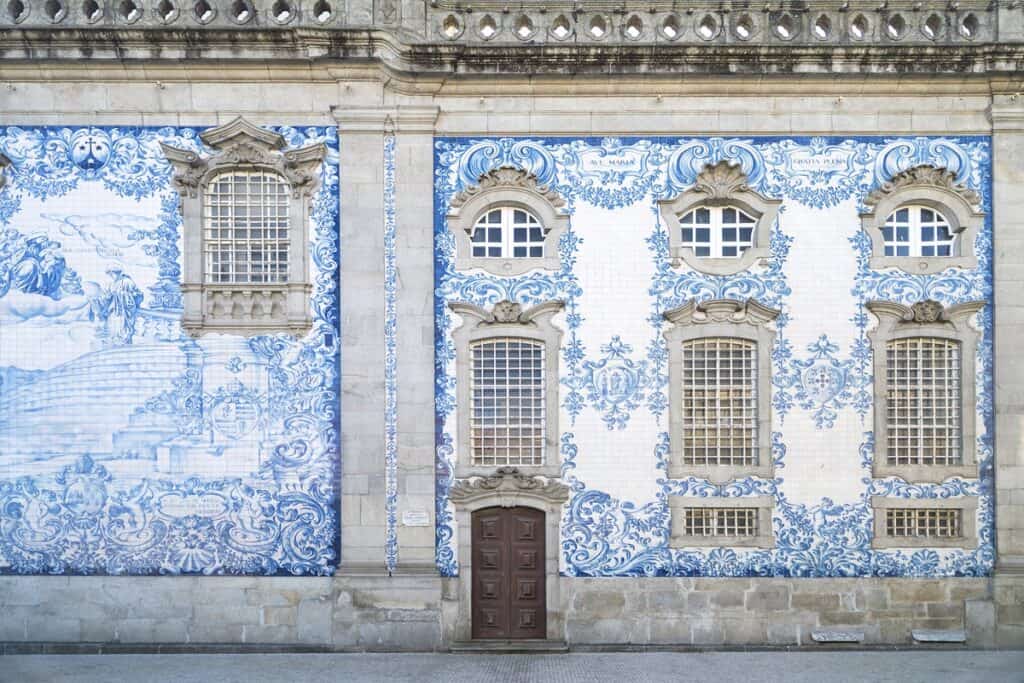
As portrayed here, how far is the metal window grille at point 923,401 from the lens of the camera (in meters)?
13.8

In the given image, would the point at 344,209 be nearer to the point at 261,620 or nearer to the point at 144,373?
the point at 144,373

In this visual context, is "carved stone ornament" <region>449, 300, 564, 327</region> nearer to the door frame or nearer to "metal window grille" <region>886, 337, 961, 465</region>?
the door frame

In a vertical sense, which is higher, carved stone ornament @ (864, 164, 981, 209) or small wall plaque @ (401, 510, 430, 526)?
carved stone ornament @ (864, 164, 981, 209)

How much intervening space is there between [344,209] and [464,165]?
71.1 inches

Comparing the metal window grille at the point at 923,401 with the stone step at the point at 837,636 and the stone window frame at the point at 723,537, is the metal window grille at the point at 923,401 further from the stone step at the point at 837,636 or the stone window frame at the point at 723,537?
the stone step at the point at 837,636

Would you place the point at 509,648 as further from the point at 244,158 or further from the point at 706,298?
the point at 244,158

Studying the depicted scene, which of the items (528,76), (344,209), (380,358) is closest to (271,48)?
(344,209)

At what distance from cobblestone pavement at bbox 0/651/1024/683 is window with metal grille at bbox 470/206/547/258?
5606 mm

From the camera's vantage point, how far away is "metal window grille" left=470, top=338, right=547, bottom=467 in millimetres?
13711

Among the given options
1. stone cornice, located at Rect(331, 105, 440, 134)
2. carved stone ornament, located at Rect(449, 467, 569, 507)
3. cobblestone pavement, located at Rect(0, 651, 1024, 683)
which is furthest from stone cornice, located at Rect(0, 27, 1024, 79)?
cobblestone pavement, located at Rect(0, 651, 1024, 683)

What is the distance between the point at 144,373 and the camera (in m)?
13.5

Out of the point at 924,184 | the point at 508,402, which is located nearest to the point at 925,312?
the point at 924,184

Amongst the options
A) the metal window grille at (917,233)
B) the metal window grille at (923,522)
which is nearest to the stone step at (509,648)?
the metal window grille at (923,522)

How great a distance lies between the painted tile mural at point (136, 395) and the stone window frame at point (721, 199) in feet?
15.7
